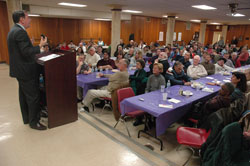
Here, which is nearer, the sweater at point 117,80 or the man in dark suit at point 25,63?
the man in dark suit at point 25,63

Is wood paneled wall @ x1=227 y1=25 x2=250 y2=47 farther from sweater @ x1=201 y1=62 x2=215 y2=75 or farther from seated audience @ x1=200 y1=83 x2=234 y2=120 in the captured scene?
seated audience @ x1=200 y1=83 x2=234 y2=120

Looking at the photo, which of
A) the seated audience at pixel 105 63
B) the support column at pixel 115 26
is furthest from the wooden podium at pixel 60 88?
the support column at pixel 115 26

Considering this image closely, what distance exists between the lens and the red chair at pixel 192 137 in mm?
2555

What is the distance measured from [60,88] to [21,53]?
86 cm

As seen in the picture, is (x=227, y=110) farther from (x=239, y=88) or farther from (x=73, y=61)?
(x=73, y=61)

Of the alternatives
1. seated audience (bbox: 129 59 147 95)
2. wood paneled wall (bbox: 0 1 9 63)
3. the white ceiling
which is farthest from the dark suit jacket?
wood paneled wall (bbox: 0 1 9 63)

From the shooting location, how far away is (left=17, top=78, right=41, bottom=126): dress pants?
3152 mm

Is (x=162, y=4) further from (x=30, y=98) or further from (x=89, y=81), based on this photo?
(x=30, y=98)

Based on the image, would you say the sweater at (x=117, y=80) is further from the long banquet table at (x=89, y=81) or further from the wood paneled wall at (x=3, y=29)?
the wood paneled wall at (x=3, y=29)

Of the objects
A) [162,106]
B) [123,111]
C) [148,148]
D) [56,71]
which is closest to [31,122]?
[56,71]

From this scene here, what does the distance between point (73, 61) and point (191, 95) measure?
7.94 feet

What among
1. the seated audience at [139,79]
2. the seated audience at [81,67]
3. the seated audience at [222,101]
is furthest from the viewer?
the seated audience at [81,67]

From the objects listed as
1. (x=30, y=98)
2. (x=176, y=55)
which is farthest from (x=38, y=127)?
(x=176, y=55)

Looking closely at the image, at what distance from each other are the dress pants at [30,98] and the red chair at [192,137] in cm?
249
